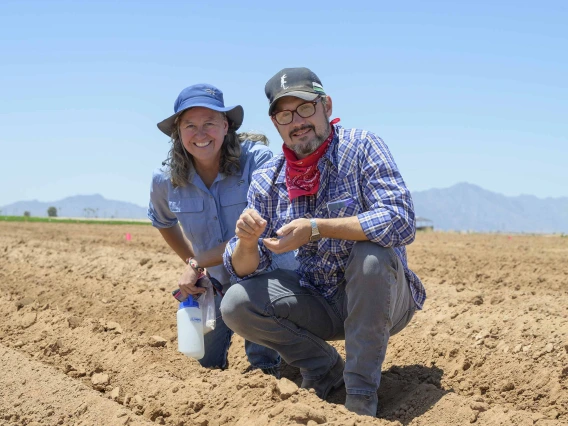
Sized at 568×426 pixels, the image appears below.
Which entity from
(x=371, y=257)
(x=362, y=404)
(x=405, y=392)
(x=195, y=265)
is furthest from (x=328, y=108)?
(x=405, y=392)

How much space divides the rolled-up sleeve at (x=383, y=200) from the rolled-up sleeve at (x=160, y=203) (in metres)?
1.72

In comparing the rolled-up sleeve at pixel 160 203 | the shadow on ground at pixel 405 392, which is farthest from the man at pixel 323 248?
the rolled-up sleeve at pixel 160 203

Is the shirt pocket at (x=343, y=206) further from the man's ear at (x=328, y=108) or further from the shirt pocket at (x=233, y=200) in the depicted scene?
the shirt pocket at (x=233, y=200)

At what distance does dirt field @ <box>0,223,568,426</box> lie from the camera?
3.34m

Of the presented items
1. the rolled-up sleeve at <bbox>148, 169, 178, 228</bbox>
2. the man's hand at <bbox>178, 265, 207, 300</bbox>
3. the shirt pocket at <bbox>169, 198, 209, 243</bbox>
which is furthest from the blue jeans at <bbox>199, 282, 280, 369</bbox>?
the rolled-up sleeve at <bbox>148, 169, 178, 228</bbox>

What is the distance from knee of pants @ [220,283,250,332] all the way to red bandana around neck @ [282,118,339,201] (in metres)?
0.59

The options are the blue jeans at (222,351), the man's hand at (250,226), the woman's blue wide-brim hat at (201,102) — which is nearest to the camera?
the man's hand at (250,226)

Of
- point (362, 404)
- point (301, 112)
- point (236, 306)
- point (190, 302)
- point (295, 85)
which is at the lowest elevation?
point (362, 404)

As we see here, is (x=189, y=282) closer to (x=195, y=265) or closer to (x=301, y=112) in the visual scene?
(x=195, y=265)

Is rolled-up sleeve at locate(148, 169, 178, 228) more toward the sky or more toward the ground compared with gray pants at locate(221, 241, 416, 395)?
more toward the sky

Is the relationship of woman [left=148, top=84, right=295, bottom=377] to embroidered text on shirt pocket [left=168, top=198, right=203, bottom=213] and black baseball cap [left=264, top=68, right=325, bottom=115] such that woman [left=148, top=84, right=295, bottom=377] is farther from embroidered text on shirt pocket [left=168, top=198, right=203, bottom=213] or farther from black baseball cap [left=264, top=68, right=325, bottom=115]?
black baseball cap [left=264, top=68, right=325, bottom=115]

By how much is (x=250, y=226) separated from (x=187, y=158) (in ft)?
4.15

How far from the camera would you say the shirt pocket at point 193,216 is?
15.1 ft

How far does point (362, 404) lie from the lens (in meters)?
3.34
